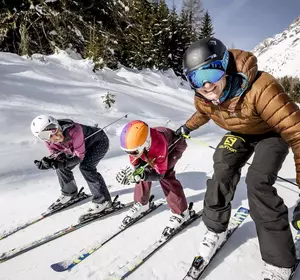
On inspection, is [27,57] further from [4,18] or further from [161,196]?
[161,196]

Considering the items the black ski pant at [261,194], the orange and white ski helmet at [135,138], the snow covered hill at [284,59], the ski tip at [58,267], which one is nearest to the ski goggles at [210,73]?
the black ski pant at [261,194]

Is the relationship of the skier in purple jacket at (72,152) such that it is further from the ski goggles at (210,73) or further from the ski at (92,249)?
the ski goggles at (210,73)

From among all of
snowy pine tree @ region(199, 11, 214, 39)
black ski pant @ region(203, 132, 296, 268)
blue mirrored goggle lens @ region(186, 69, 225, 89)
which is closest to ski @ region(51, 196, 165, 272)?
black ski pant @ region(203, 132, 296, 268)

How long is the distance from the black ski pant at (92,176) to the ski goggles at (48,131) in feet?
2.10

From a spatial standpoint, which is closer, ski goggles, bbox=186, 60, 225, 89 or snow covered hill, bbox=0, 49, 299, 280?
ski goggles, bbox=186, 60, 225, 89

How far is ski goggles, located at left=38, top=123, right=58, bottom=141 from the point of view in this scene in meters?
3.41

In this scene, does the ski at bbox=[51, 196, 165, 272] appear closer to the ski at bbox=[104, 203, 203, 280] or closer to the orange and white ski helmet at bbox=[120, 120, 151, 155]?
the ski at bbox=[104, 203, 203, 280]

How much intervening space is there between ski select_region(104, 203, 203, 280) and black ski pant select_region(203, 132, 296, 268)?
609 mm

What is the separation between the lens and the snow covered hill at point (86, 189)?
8.71 feet

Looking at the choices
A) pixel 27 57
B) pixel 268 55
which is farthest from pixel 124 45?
pixel 268 55

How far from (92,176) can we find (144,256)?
57.9 inches

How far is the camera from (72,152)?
384 cm

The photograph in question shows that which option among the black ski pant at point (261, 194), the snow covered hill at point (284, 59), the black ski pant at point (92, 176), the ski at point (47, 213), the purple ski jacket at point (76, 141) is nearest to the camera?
the black ski pant at point (261, 194)

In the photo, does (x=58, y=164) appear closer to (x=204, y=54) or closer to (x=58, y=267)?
(x=58, y=267)
